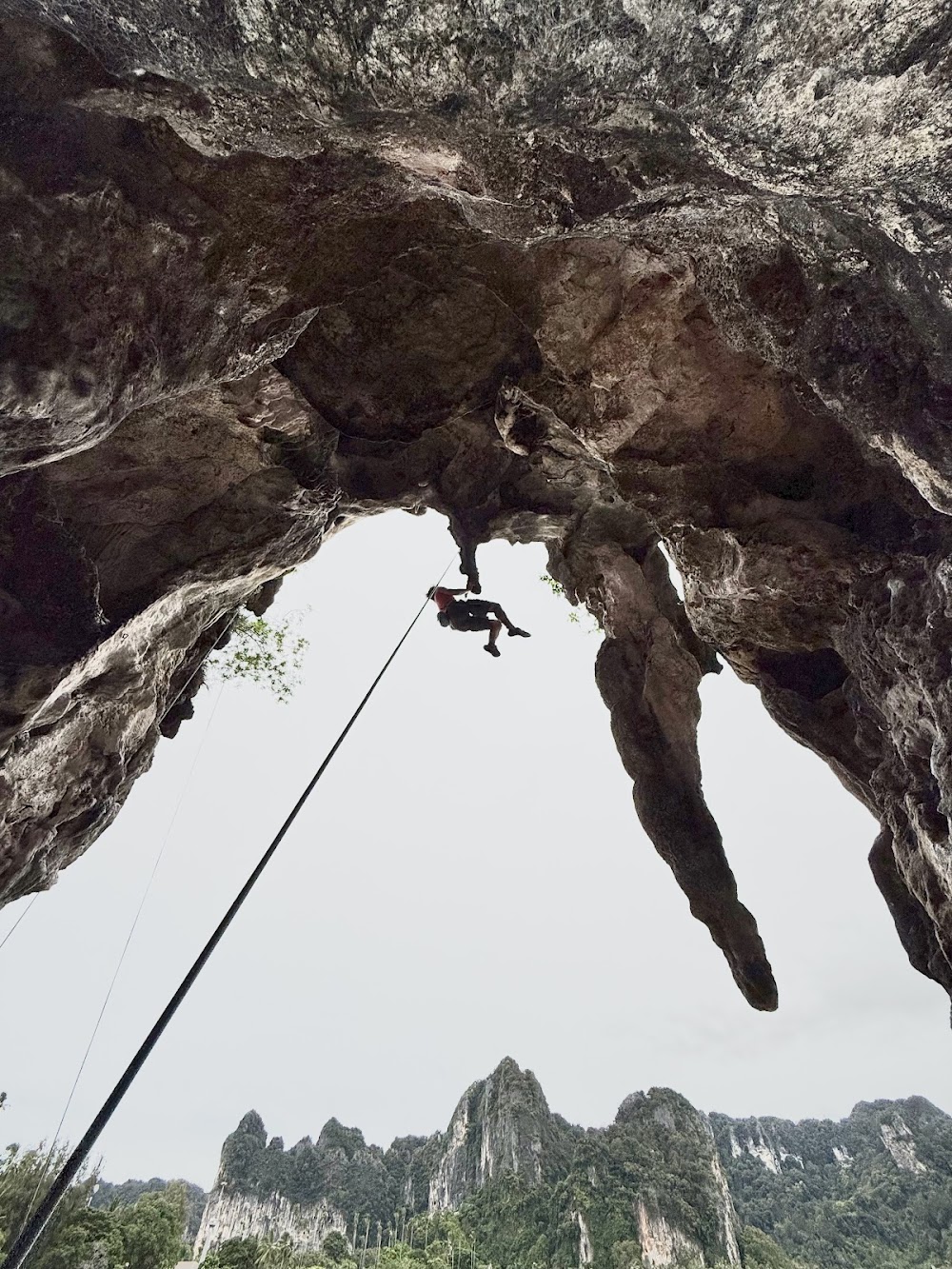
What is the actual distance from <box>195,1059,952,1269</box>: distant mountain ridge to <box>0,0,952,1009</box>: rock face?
4244 centimetres

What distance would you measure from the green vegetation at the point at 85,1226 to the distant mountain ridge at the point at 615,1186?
59.1 feet

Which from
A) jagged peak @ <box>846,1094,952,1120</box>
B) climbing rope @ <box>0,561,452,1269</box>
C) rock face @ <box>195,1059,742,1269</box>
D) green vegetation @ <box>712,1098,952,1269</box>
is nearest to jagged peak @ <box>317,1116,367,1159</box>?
Result: rock face @ <box>195,1059,742,1269</box>

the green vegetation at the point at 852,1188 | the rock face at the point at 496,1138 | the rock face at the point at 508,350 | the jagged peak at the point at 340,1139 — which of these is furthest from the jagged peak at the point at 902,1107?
the rock face at the point at 508,350

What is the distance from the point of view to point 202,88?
10.6 feet

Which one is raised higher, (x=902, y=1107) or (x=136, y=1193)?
(x=902, y=1107)

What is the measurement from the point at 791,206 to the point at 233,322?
428cm

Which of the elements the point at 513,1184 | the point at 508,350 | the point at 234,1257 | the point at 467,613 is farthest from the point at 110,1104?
the point at 513,1184

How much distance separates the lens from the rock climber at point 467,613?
456 inches

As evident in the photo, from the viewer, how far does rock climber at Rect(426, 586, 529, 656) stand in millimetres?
11586

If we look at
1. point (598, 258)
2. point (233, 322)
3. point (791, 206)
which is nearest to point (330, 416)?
point (233, 322)

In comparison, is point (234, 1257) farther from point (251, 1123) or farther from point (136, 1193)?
point (136, 1193)

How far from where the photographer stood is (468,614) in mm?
11625

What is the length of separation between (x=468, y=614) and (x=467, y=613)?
0.08 feet

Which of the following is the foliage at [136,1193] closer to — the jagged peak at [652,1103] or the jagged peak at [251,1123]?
the jagged peak at [251,1123]
